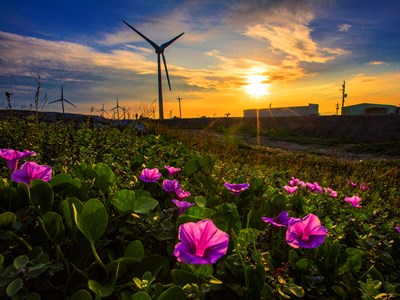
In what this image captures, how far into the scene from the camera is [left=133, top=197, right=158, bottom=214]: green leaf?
158cm

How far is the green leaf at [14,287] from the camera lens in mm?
1046

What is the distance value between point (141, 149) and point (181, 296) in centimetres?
452

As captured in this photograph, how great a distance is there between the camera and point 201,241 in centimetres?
108

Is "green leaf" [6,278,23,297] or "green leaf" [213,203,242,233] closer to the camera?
"green leaf" [6,278,23,297]

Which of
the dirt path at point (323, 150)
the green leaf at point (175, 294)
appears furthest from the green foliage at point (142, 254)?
the dirt path at point (323, 150)

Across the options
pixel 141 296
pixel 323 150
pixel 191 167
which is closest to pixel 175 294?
pixel 141 296

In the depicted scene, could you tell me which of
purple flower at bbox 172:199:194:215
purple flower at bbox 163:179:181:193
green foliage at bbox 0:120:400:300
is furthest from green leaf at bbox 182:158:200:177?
purple flower at bbox 172:199:194:215

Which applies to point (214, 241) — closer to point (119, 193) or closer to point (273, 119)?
point (119, 193)

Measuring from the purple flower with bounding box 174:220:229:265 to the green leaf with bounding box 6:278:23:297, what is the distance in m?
0.50

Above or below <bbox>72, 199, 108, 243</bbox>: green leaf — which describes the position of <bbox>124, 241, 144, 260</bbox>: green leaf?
below

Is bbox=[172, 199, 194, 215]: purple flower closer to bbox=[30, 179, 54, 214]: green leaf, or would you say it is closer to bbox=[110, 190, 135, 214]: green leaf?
bbox=[110, 190, 135, 214]: green leaf

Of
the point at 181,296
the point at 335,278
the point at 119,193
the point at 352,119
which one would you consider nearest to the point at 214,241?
the point at 181,296

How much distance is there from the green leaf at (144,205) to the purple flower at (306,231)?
2.06 feet

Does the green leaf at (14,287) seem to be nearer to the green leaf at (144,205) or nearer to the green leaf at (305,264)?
the green leaf at (144,205)
